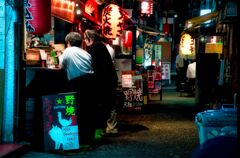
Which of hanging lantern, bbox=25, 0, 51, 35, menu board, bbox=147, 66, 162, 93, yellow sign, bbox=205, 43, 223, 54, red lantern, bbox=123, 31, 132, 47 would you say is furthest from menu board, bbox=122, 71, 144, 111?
hanging lantern, bbox=25, 0, 51, 35

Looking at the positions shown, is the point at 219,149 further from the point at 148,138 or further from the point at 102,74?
the point at 102,74

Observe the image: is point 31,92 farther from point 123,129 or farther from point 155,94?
point 155,94

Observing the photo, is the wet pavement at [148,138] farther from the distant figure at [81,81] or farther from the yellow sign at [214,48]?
the yellow sign at [214,48]

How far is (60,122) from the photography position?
10062 mm

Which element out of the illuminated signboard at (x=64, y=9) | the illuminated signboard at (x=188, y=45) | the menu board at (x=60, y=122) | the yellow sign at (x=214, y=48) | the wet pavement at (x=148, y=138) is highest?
the illuminated signboard at (x=64, y=9)

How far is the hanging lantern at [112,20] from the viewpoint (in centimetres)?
1916

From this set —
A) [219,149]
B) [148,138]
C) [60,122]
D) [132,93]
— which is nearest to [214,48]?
[132,93]

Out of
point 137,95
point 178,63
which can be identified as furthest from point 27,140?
point 178,63

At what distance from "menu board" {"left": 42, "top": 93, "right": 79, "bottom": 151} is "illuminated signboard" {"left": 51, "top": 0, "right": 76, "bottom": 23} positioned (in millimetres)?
4121

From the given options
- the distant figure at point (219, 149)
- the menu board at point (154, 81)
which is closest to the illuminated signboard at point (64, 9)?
the menu board at point (154, 81)

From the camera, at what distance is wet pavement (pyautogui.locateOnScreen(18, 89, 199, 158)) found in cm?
1009

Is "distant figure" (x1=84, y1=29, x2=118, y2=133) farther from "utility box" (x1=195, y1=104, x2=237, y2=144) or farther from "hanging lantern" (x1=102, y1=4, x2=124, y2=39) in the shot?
"hanging lantern" (x1=102, y1=4, x2=124, y2=39)

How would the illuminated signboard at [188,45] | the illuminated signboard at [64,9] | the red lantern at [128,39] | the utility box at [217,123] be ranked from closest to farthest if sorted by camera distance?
the utility box at [217,123], the illuminated signboard at [64,9], the red lantern at [128,39], the illuminated signboard at [188,45]

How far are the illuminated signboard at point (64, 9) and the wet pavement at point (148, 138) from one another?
3.84 m
